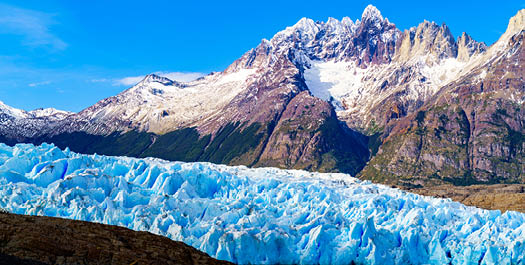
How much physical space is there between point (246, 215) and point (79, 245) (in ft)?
184

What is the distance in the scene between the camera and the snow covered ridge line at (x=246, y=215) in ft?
278

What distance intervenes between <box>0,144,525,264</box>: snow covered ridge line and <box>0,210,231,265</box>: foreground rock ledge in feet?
111

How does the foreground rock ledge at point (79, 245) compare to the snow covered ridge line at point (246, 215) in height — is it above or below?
below

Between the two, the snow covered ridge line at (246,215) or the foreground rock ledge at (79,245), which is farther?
the snow covered ridge line at (246,215)

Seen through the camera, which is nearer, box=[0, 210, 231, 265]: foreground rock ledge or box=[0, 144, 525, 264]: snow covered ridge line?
box=[0, 210, 231, 265]: foreground rock ledge

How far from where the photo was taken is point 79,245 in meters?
41.9

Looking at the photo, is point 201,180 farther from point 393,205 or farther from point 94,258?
point 94,258

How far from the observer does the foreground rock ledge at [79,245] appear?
38.9 m

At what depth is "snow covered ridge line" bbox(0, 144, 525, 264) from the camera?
84.8 meters

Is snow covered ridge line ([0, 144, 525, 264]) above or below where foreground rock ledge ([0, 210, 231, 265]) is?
above

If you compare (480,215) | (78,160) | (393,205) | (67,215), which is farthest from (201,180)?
(480,215)

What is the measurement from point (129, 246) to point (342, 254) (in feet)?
174

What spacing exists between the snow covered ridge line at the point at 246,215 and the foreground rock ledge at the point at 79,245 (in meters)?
33.8

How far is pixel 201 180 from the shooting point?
112 m
